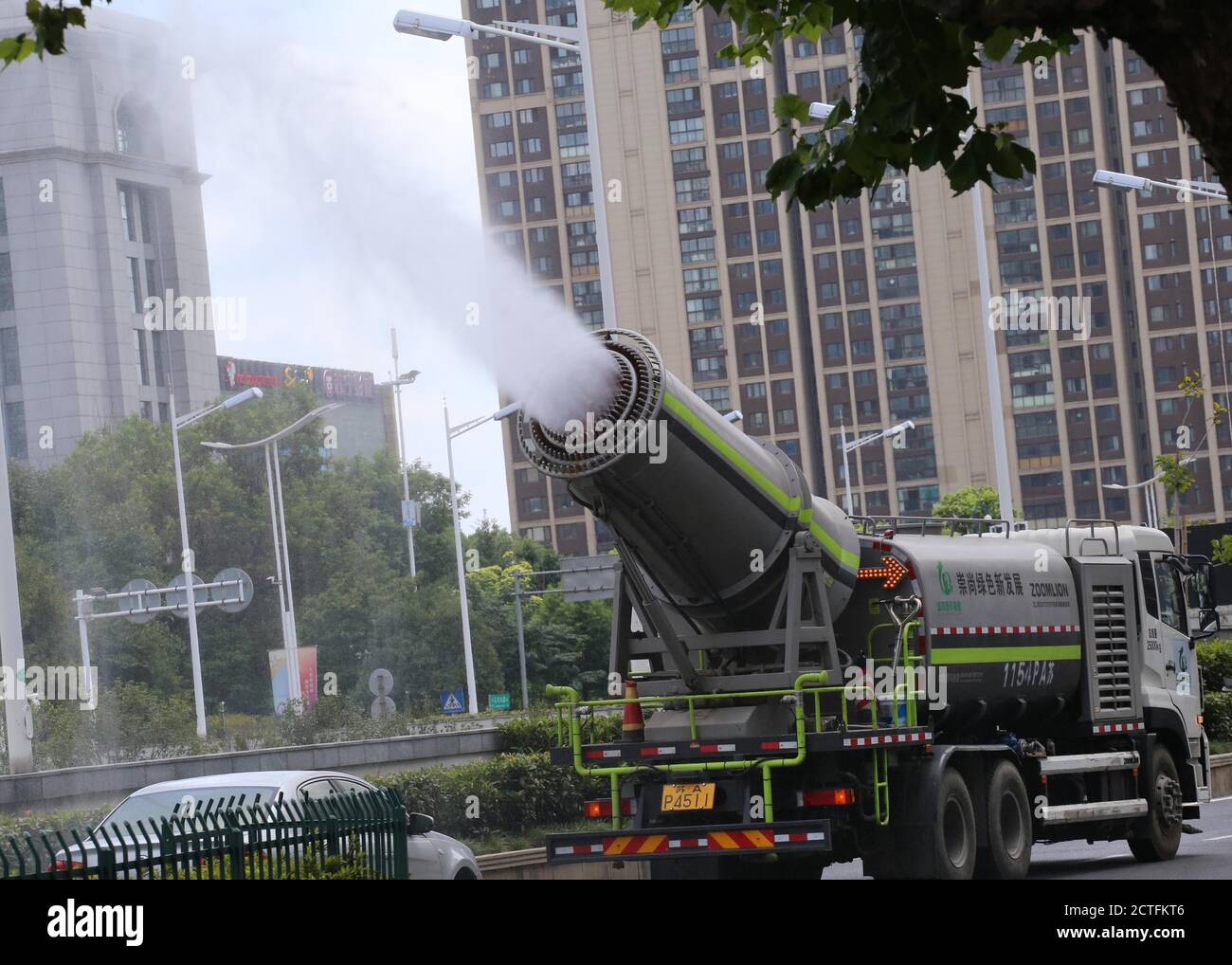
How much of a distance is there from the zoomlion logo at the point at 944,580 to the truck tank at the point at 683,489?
40.6 inches

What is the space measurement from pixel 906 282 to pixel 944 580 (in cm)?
11437

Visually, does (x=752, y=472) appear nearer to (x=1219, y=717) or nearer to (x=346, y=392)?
(x=1219, y=717)

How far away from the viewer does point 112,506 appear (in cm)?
6512

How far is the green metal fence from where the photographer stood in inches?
370

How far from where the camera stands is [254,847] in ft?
35.1

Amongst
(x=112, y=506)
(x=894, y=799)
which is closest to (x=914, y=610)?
(x=894, y=799)

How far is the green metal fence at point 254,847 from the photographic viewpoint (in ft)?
30.9

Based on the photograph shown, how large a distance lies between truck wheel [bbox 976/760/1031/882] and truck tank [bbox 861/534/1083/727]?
24.9 inches

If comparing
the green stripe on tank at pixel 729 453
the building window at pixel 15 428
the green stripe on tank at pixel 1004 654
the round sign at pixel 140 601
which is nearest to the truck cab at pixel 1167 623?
the green stripe on tank at pixel 1004 654

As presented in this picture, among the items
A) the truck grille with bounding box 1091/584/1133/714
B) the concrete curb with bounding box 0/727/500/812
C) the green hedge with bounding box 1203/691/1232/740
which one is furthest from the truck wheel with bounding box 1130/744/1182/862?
the green hedge with bounding box 1203/691/1232/740

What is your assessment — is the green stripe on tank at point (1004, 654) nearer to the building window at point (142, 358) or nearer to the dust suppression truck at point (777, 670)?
the dust suppression truck at point (777, 670)

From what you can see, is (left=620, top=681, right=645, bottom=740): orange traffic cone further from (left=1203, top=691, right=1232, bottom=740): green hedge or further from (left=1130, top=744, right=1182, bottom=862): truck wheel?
(left=1203, top=691, right=1232, bottom=740): green hedge

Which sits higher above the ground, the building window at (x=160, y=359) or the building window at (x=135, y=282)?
the building window at (x=135, y=282)

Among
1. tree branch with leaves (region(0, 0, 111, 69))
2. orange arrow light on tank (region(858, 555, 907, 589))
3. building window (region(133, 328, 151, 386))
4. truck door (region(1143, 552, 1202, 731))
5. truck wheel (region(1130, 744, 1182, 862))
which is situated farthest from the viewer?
building window (region(133, 328, 151, 386))
